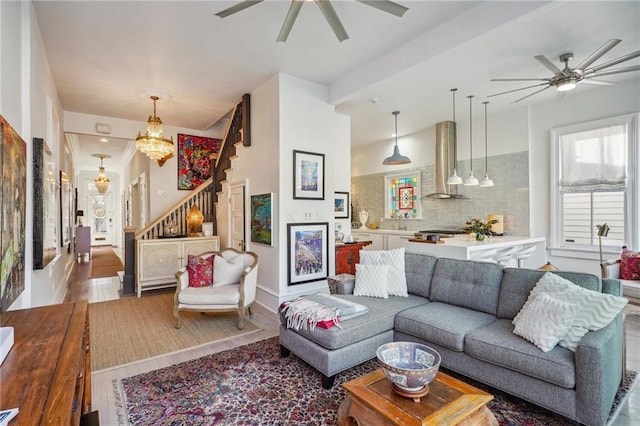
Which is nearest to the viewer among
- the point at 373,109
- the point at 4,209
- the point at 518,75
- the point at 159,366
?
the point at 4,209

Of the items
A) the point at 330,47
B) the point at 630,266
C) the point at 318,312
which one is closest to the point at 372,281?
the point at 318,312

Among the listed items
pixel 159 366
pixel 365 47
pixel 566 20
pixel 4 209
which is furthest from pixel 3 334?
pixel 566 20

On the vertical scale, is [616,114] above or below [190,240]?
→ above

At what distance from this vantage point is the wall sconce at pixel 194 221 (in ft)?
20.3

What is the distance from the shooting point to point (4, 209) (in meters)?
1.75

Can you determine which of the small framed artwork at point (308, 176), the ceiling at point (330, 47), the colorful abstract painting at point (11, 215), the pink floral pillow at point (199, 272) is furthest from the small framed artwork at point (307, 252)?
the colorful abstract painting at point (11, 215)

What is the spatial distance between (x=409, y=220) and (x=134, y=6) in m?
6.37

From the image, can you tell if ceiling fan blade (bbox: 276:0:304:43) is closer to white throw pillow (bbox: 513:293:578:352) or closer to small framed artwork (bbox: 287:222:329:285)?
small framed artwork (bbox: 287:222:329:285)

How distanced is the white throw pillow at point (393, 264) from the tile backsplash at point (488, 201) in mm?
3539

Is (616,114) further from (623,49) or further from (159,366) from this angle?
(159,366)

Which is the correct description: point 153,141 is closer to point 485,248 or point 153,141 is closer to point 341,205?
→ point 341,205

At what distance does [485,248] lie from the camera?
4.39 meters

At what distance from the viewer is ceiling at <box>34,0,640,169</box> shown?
3010 mm

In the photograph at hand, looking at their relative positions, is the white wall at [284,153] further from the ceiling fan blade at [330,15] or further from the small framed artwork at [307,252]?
the ceiling fan blade at [330,15]
